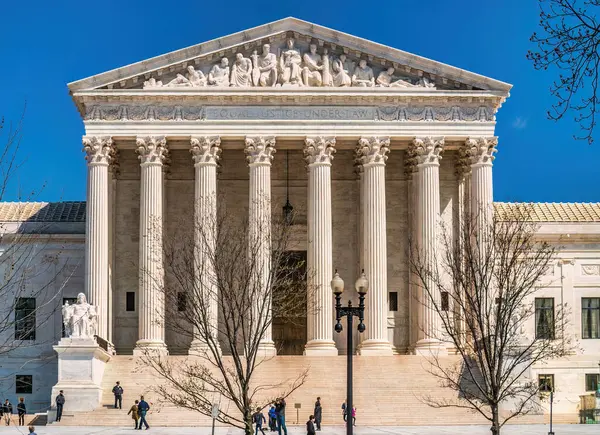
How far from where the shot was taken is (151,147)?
62.5 m

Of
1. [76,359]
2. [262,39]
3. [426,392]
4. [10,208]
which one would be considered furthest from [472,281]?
[10,208]

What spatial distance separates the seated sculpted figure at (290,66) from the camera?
206 feet

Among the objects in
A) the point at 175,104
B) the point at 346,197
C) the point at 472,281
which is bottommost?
the point at 472,281

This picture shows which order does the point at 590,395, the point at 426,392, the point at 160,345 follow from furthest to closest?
the point at 590,395 → the point at 160,345 → the point at 426,392

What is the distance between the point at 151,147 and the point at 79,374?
555 inches

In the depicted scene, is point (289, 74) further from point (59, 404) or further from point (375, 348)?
point (59, 404)

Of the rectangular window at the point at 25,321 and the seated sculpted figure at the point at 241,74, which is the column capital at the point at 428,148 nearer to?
the seated sculpted figure at the point at 241,74

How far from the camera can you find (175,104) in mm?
62969

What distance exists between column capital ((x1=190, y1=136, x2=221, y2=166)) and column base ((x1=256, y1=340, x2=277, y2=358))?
34.0ft

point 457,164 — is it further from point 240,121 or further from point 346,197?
point 240,121

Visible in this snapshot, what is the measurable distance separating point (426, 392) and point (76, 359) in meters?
17.0

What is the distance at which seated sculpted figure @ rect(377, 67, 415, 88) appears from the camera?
62.8 metres

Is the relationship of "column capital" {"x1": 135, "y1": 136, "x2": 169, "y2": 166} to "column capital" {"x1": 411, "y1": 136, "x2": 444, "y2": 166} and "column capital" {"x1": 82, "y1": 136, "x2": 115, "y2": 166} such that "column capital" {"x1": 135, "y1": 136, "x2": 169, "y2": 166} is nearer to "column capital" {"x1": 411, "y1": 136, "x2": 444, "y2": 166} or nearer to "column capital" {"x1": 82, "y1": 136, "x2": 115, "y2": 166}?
"column capital" {"x1": 82, "y1": 136, "x2": 115, "y2": 166}

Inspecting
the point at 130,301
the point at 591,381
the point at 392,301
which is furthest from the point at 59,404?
the point at 591,381
